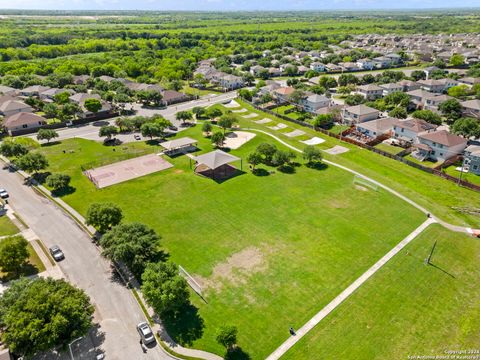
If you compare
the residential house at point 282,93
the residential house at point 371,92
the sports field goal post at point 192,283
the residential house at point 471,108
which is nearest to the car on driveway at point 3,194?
the sports field goal post at point 192,283

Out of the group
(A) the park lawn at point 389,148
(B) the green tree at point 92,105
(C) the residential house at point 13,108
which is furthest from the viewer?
(C) the residential house at point 13,108

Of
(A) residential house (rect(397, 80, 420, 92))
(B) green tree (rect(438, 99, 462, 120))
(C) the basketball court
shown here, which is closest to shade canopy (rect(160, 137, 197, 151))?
(C) the basketball court

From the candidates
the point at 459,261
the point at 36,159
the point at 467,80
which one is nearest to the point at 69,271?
the point at 36,159

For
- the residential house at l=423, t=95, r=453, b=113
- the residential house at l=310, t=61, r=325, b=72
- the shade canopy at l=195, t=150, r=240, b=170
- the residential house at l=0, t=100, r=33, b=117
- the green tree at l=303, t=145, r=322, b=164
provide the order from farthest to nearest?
the residential house at l=310, t=61, r=325, b=72
the residential house at l=423, t=95, r=453, b=113
the residential house at l=0, t=100, r=33, b=117
the green tree at l=303, t=145, r=322, b=164
the shade canopy at l=195, t=150, r=240, b=170

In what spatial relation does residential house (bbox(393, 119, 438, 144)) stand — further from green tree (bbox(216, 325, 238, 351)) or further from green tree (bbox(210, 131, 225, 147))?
green tree (bbox(216, 325, 238, 351))

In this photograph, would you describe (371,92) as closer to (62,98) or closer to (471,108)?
(471,108)

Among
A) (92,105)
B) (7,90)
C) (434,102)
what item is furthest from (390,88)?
(7,90)

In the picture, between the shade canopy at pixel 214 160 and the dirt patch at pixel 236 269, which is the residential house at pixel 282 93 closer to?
the shade canopy at pixel 214 160
